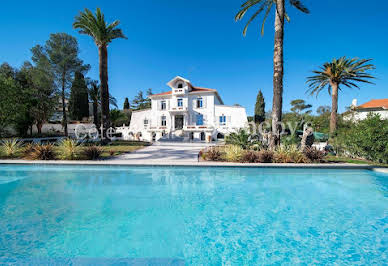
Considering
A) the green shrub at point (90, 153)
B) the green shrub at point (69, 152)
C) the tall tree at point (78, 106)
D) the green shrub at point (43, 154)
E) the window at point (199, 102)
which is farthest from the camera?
the tall tree at point (78, 106)

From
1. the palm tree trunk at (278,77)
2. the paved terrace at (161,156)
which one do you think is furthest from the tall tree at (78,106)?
the palm tree trunk at (278,77)

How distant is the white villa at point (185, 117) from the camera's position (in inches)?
1068

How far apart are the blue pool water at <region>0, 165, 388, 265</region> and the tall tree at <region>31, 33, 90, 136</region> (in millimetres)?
22652

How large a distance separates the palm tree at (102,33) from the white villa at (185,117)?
1060cm

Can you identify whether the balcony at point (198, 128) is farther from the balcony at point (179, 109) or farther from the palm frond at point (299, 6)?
the palm frond at point (299, 6)

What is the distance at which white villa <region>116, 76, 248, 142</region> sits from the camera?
27.1m

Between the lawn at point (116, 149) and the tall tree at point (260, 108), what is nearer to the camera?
the lawn at point (116, 149)

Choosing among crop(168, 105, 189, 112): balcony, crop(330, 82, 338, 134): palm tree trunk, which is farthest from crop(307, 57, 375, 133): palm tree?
crop(168, 105, 189, 112): balcony

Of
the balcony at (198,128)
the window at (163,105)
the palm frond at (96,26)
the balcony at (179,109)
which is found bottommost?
the balcony at (198,128)

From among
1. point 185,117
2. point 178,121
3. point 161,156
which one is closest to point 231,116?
point 185,117

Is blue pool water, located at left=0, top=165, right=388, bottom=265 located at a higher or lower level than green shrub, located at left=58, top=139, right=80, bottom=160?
lower

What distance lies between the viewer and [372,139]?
8531mm

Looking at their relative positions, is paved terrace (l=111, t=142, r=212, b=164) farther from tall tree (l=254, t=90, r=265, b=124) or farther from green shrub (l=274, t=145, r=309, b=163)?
tall tree (l=254, t=90, r=265, b=124)

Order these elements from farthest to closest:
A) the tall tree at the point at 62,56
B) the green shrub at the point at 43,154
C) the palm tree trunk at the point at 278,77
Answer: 1. the tall tree at the point at 62,56
2. the palm tree trunk at the point at 278,77
3. the green shrub at the point at 43,154
